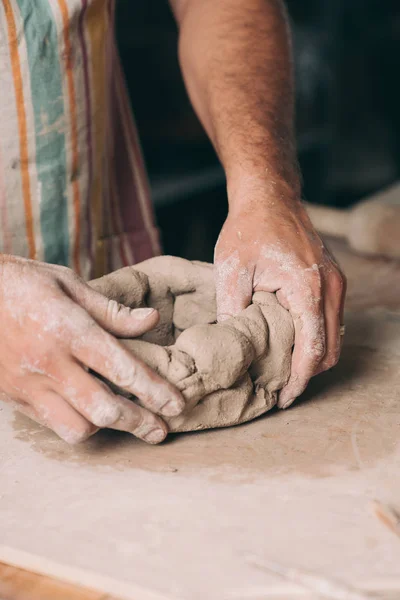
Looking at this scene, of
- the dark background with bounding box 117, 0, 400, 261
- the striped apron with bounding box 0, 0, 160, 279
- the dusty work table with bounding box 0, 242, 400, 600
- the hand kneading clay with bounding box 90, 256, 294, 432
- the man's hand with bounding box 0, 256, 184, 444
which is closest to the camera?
the dusty work table with bounding box 0, 242, 400, 600

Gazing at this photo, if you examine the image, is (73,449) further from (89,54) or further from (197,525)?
(89,54)

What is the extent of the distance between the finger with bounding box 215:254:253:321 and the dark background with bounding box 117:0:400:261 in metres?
2.23

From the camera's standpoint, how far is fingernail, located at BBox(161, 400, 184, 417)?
3.60ft

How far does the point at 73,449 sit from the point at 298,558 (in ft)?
1.44

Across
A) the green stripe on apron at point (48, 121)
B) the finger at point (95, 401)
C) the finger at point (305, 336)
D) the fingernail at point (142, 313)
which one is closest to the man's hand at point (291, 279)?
the finger at point (305, 336)

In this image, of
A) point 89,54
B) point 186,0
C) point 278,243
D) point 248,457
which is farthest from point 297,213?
point 186,0

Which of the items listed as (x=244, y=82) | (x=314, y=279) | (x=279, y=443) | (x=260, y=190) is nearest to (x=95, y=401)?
(x=279, y=443)

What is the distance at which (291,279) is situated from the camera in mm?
1282

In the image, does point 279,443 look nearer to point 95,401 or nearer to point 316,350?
point 316,350

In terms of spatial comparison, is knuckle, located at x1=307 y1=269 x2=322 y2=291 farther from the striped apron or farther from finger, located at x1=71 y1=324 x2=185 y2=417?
the striped apron

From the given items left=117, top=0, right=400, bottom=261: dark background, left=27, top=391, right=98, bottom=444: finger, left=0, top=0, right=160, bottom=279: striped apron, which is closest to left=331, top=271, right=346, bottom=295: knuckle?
left=27, top=391, right=98, bottom=444: finger

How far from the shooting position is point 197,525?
98 cm

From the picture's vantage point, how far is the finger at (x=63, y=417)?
1.08 meters

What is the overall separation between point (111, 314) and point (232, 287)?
27 centimetres
